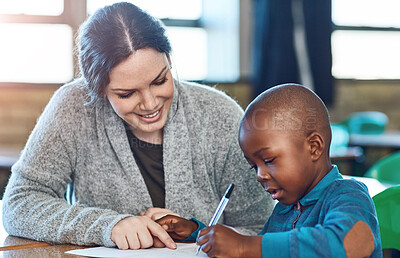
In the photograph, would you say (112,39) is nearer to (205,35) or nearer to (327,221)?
(327,221)

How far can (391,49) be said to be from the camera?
5.88 m

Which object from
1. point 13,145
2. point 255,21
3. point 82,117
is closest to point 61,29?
point 13,145

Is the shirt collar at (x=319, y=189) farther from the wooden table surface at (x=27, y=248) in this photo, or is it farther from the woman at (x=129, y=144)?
the wooden table surface at (x=27, y=248)

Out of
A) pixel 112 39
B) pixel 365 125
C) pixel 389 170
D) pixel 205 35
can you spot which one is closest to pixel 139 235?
pixel 112 39

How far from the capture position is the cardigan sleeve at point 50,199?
1251mm

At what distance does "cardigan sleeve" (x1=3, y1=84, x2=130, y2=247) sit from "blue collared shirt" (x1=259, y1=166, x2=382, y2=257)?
0.40m

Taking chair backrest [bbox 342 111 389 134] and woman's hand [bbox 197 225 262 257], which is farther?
chair backrest [bbox 342 111 389 134]

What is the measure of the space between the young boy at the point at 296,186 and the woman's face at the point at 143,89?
13.1 inches

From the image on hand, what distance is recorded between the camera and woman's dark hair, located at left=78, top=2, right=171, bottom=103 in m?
1.39

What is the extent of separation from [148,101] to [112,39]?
175 millimetres

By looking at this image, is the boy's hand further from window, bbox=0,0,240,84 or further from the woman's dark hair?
window, bbox=0,0,240,84

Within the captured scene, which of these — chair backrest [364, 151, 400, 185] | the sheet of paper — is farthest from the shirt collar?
chair backrest [364, 151, 400, 185]

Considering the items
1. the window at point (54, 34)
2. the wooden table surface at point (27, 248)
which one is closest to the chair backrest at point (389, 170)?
the wooden table surface at point (27, 248)

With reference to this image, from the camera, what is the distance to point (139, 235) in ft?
3.91
